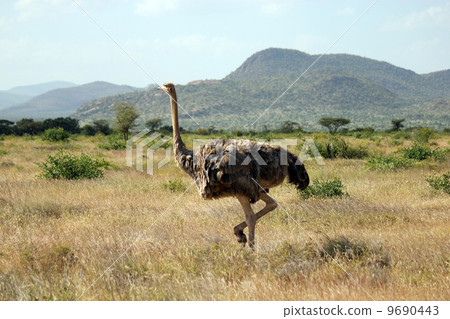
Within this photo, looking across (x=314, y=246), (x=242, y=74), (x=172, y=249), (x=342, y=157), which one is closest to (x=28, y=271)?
(x=172, y=249)

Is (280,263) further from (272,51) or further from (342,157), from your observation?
(272,51)

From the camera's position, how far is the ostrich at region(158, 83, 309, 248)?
5738mm

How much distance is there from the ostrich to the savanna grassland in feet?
2.28

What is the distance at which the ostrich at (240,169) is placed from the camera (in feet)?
18.8

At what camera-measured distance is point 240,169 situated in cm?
574

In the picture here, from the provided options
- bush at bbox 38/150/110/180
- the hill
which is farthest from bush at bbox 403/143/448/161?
the hill

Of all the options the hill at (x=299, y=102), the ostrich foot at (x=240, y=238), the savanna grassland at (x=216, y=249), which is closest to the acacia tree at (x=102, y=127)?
the hill at (x=299, y=102)

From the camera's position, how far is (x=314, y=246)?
5.88 m

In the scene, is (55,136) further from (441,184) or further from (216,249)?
(216,249)

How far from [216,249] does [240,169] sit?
1.08 metres

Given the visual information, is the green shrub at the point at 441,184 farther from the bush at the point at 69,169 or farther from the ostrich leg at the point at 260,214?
the bush at the point at 69,169

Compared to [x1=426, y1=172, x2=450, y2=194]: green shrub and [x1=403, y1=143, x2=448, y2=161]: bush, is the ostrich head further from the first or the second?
[x1=403, y1=143, x2=448, y2=161]: bush

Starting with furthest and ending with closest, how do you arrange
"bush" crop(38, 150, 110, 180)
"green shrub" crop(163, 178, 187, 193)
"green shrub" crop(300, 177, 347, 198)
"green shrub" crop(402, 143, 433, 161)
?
"green shrub" crop(402, 143, 433, 161) < "bush" crop(38, 150, 110, 180) < "green shrub" crop(163, 178, 187, 193) < "green shrub" crop(300, 177, 347, 198)

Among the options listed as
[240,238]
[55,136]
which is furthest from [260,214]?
[55,136]
